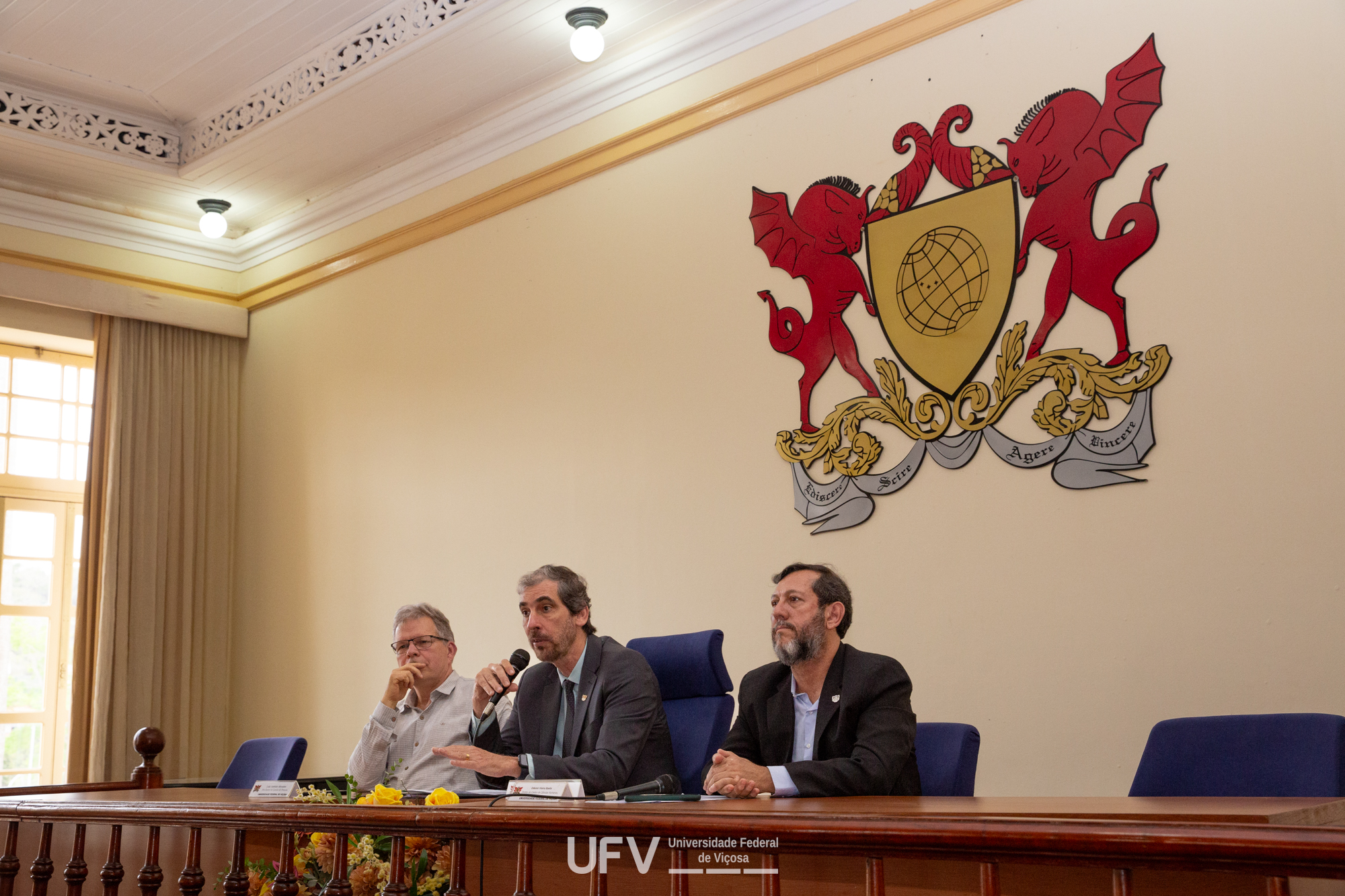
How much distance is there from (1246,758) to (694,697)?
1540mm

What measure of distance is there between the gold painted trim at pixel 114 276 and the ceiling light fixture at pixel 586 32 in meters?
3.14

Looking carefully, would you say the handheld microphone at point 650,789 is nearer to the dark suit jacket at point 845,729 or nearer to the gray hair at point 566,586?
the dark suit jacket at point 845,729

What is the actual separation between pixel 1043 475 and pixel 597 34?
2459mm

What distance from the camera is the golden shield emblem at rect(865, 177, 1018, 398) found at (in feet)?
11.9

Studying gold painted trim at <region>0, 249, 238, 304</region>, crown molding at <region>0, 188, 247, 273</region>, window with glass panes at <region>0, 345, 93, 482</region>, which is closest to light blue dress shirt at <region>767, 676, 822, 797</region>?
window with glass panes at <region>0, 345, 93, 482</region>

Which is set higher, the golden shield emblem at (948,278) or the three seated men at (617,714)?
the golden shield emblem at (948,278)

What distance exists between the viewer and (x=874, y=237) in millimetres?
3949

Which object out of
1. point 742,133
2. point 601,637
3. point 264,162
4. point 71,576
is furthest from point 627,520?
point 71,576

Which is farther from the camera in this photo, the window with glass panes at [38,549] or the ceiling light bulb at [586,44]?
the window with glass panes at [38,549]

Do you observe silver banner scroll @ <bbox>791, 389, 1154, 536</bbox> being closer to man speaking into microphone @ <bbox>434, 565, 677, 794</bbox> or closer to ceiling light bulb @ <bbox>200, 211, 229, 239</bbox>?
man speaking into microphone @ <bbox>434, 565, 677, 794</bbox>

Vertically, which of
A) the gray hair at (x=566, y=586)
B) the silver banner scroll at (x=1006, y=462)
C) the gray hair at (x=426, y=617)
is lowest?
the gray hair at (x=426, y=617)

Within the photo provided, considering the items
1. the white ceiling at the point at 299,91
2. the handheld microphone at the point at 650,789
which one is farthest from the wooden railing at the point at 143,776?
the white ceiling at the point at 299,91

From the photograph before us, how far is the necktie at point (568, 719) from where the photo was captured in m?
3.30

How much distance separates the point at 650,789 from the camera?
2762 millimetres
